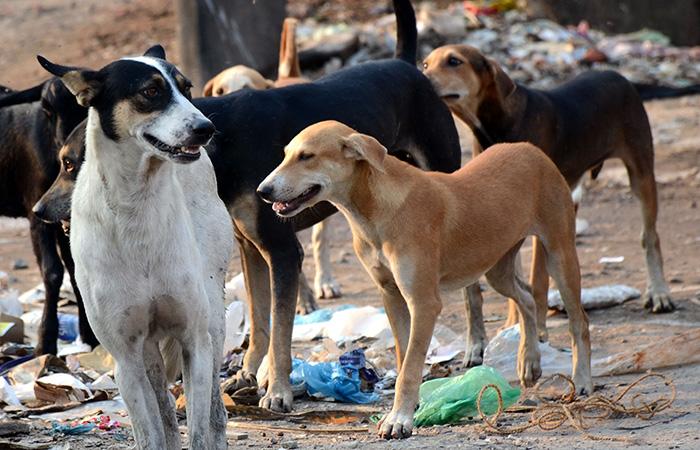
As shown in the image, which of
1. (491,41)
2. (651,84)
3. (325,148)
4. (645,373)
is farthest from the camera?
(491,41)

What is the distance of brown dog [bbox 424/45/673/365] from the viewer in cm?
793

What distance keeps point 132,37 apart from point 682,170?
7654mm

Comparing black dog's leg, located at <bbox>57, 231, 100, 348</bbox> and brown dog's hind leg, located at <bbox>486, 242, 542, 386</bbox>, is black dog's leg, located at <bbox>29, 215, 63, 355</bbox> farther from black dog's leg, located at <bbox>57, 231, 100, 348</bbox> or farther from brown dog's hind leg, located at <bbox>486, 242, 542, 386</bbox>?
brown dog's hind leg, located at <bbox>486, 242, 542, 386</bbox>

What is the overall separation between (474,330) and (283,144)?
5.13 ft

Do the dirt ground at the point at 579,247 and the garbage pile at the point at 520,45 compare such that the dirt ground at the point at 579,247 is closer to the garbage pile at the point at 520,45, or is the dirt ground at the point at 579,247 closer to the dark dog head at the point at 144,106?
the garbage pile at the point at 520,45

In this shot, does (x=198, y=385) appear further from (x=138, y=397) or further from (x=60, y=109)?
(x=60, y=109)

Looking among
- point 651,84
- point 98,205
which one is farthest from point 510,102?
point 651,84

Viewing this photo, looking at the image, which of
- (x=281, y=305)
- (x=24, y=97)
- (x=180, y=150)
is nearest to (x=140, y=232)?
(x=180, y=150)

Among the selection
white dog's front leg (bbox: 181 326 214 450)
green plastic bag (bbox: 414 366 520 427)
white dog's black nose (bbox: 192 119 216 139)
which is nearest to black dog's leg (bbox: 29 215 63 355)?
green plastic bag (bbox: 414 366 520 427)

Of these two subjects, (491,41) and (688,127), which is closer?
(688,127)

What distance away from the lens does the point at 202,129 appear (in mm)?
4500

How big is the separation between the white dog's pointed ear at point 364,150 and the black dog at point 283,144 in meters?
0.84

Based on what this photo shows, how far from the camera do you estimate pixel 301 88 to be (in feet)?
22.3

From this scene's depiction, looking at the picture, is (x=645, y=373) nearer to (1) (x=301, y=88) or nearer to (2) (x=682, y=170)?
(1) (x=301, y=88)
